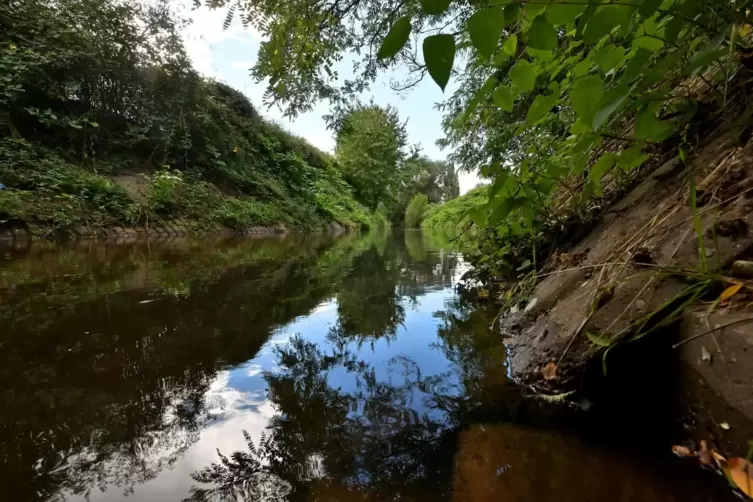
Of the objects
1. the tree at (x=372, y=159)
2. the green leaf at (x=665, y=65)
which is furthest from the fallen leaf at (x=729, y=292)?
the tree at (x=372, y=159)

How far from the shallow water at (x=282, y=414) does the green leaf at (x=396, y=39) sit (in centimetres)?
82

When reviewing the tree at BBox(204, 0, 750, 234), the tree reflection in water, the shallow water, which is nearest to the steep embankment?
the tree at BBox(204, 0, 750, 234)

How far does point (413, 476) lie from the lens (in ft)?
2.67

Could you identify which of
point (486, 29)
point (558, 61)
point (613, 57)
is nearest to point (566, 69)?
point (558, 61)

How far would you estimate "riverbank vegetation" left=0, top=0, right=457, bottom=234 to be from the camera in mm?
5559

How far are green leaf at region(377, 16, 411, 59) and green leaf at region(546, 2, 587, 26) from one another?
316 millimetres

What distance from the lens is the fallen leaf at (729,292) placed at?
77 centimetres

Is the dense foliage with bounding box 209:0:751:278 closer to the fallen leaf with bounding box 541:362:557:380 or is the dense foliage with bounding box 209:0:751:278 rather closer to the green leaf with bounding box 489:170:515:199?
the green leaf with bounding box 489:170:515:199

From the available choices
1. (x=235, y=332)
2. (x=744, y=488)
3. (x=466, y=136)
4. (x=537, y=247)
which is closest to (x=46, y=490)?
→ (x=235, y=332)

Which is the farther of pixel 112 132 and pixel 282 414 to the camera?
pixel 112 132

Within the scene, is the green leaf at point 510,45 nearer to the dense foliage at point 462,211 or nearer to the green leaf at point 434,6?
the dense foliage at point 462,211

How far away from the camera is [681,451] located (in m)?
0.81

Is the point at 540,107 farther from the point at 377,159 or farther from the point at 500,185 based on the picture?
the point at 377,159

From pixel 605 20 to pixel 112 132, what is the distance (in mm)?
9291
